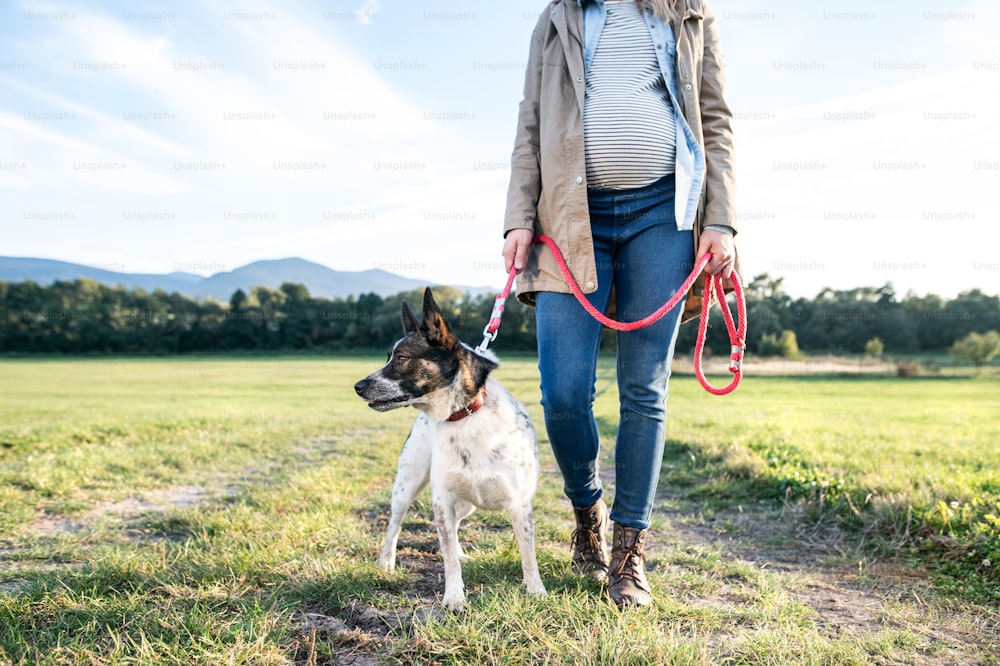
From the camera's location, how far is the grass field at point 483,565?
2.30 m

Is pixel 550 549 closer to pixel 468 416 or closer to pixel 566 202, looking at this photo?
pixel 468 416

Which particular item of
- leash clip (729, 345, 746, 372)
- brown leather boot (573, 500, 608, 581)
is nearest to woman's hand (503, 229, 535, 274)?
leash clip (729, 345, 746, 372)

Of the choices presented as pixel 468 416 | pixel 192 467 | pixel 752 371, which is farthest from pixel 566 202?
pixel 752 371

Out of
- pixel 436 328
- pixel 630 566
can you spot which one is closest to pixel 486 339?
pixel 436 328

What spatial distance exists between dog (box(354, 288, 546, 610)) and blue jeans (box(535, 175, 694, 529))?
0.88 feet

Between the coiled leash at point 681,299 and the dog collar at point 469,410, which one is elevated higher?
the coiled leash at point 681,299

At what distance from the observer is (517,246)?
3.09 metres

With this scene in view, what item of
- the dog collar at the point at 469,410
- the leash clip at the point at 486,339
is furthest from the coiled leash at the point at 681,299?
the dog collar at the point at 469,410

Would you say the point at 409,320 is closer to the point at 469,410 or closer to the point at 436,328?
the point at 436,328

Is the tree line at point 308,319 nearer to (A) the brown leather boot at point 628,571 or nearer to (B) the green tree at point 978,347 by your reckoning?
(B) the green tree at point 978,347

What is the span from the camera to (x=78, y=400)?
2005 cm

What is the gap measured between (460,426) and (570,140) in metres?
1.47

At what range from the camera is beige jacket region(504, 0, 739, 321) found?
2963 mm

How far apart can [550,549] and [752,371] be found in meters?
34.5
